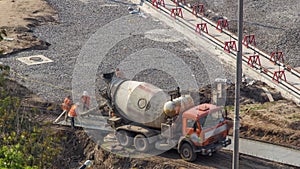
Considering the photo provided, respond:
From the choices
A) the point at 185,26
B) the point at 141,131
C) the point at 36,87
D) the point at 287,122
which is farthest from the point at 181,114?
the point at 185,26

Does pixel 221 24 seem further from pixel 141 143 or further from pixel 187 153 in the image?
pixel 187 153

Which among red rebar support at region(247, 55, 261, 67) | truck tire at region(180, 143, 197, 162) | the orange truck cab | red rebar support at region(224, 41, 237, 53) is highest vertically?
red rebar support at region(224, 41, 237, 53)

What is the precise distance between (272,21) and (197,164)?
2040 centimetres

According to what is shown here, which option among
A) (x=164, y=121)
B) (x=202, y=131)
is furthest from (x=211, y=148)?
(x=164, y=121)

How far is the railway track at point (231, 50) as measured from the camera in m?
31.3

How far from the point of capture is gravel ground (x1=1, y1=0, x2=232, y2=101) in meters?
31.0

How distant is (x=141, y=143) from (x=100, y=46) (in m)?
14.9

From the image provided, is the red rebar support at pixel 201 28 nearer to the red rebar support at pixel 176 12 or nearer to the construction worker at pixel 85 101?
the red rebar support at pixel 176 12

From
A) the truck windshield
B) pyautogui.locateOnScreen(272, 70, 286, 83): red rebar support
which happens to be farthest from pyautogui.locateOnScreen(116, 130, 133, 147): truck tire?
pyautogui.locateOnScreen(272, 70, 286, 83): red rebar support

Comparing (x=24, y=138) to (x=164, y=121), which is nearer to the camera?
(x=24, y=138)

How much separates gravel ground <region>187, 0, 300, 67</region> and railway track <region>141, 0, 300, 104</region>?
1.01 m

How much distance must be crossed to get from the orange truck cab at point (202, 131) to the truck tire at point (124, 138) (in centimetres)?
220

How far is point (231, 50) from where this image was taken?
3522 centimetres

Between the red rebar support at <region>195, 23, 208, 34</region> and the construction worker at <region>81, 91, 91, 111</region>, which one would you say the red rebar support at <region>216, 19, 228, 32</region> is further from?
the construction worker at <region>81, 91, 91, 111</region>
